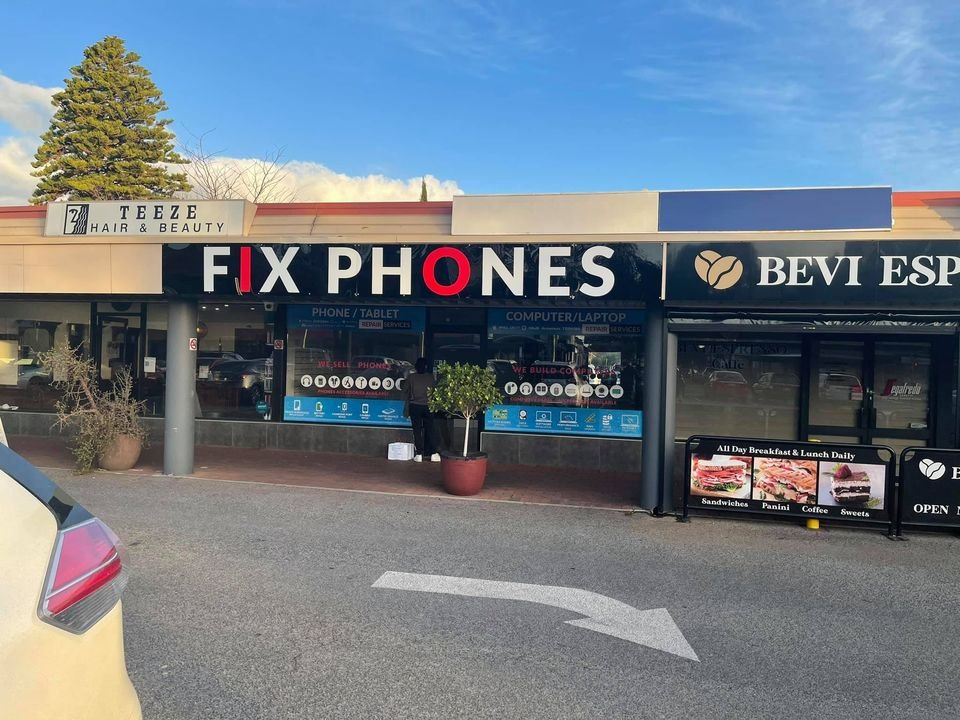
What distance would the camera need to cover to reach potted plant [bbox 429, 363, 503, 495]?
917cm

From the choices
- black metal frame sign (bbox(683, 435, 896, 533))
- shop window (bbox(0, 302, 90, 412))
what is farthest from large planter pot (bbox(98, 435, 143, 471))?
black metal frame sign (bbox(683, 435, 896, 533))

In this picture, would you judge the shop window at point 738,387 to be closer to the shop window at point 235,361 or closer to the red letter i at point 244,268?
the red letter i at point 244,268

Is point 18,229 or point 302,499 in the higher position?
A: point 18,229

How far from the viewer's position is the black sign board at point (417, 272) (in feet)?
27.8

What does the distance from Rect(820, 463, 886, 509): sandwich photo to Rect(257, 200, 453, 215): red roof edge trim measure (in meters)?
6.80

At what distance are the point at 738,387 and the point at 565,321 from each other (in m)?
2.92

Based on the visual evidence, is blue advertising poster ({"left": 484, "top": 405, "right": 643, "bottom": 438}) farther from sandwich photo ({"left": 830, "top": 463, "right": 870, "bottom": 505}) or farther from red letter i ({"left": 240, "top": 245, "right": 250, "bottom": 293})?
red letter i ({"left": 240, "top": 245, "right": 250, "bottom": 293})

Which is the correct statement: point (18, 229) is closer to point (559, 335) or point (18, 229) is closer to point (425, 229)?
point (425, 229)

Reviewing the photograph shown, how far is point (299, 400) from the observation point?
12867mm

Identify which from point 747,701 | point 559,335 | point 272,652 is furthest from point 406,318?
point 747,701

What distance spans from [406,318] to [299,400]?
7.97 feet

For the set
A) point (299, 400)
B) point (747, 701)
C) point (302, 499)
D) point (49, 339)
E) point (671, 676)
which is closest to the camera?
point (747, 701)

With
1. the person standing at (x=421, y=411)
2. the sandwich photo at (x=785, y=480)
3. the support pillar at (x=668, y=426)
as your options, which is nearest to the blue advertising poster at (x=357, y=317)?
the person standing at (x=421, y=411)

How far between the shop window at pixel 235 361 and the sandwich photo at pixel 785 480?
8440 millimetres
